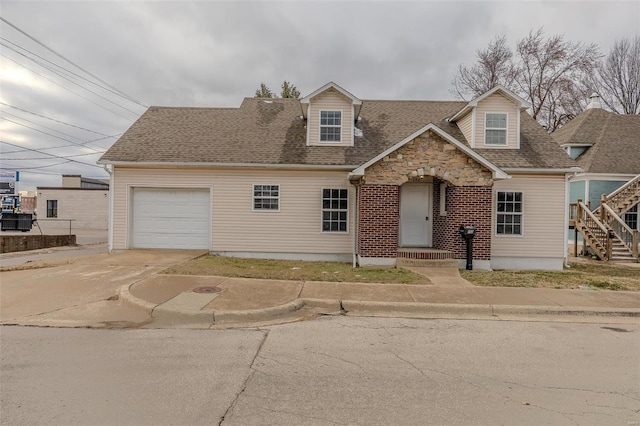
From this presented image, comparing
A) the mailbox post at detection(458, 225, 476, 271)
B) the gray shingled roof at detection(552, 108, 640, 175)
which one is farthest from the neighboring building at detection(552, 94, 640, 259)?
the mailbox post at detection(458, 225, 476, 271)

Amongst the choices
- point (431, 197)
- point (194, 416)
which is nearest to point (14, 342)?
point (194, 416)

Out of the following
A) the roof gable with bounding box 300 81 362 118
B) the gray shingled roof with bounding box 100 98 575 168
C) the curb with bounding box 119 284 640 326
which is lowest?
the curb with bounding box 119 284 640 326

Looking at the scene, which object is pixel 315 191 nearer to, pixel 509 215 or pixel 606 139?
pixel 509 215

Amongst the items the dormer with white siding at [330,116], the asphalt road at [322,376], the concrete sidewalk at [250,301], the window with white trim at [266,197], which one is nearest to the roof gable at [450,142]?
the dormer with white siding at [330,116]

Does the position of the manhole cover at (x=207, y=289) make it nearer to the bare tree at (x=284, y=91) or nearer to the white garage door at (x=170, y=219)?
the white garage door at (x=170, y=219)

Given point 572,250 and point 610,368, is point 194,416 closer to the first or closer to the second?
point 610,368

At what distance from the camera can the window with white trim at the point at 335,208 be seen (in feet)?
43.6

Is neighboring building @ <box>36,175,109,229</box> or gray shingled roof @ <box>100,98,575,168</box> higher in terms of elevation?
gray shingled roof @ <box>100,98,575,168</box>

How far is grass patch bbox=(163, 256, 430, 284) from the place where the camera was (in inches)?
375

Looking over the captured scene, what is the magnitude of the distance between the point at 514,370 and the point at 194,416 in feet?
12.1

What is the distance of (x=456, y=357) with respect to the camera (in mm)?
4934

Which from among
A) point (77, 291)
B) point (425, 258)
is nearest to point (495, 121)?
point (425, 258)

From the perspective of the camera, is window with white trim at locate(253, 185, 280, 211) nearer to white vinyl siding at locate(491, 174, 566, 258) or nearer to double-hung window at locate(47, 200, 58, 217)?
white vinyl siding at locate(491, 174, 566, 258)

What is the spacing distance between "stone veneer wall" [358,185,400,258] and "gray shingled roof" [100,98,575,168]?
1.97 m
